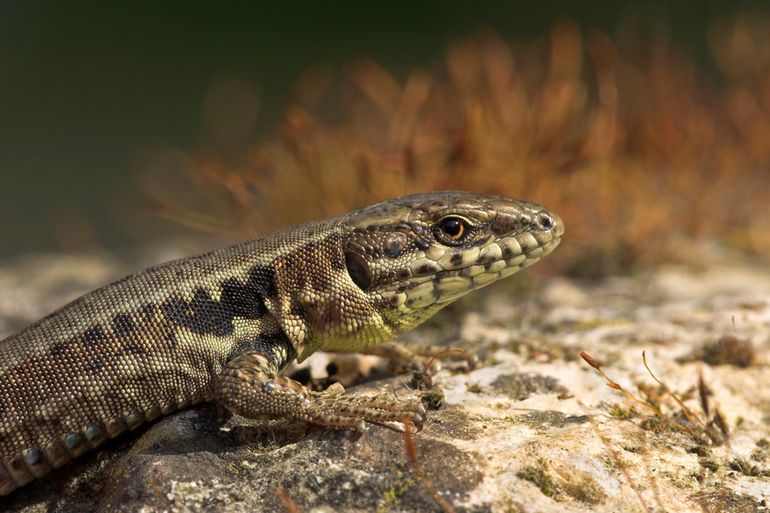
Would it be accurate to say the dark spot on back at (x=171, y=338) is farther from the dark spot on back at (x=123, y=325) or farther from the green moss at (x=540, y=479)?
the green moss at (x=540, y=479)

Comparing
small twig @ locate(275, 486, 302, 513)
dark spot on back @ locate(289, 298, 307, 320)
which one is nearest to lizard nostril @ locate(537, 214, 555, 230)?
dark spot on back @ locate(289, 298, 307, 320)

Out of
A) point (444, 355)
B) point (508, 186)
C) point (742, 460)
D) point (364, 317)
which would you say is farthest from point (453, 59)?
point (742, 460)

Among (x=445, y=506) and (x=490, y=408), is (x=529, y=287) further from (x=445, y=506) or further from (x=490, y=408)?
(x=445, y=506)

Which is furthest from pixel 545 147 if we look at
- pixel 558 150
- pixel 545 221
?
pixel 545 221

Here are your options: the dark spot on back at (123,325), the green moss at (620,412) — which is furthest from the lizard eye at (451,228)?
the dark spot on back at (123,325)

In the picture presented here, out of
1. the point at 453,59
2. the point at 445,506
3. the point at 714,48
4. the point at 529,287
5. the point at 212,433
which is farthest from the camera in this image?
the point at 714,48

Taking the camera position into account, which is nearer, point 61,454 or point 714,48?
point 61,454

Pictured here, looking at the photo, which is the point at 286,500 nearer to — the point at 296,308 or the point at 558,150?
the point at 296,308
